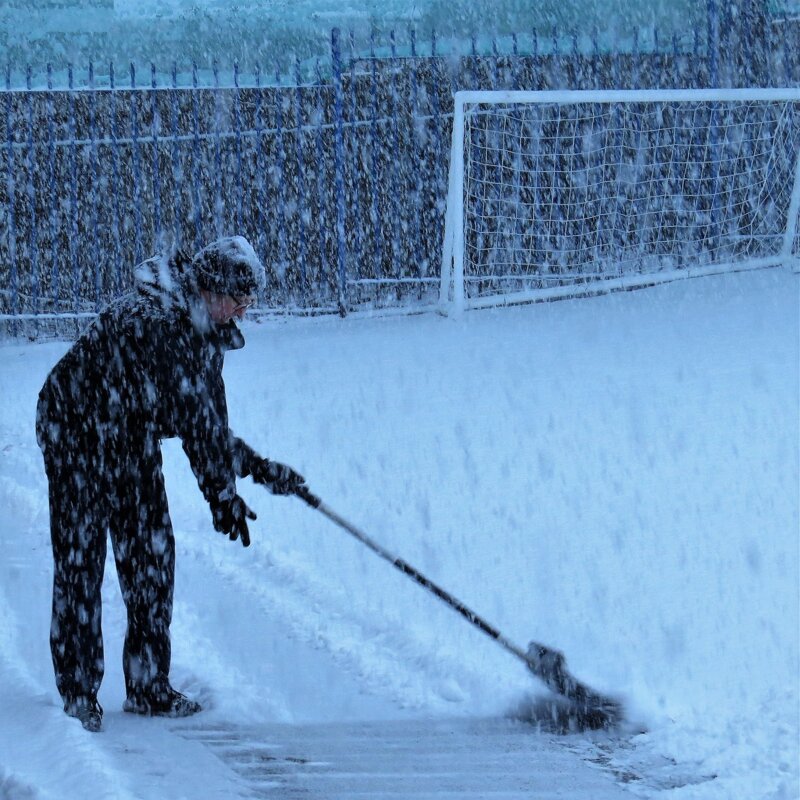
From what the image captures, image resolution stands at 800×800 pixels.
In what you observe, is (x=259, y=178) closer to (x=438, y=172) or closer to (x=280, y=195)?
(x=280, y=195)

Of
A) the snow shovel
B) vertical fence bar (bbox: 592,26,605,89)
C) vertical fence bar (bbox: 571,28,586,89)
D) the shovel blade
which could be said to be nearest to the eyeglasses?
the snow shovel

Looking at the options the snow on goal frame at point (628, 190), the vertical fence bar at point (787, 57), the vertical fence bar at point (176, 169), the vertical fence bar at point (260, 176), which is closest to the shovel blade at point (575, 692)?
the snow on goal frame at point (628, 190)

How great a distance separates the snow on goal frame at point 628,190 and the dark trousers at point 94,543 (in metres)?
6.84

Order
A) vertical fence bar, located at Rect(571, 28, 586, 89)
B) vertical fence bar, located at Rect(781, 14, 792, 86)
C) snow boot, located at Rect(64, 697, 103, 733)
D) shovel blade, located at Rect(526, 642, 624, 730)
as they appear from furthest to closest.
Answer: vertical fence bar, located at Rect(781, 14, 792, 86)
vertical fence bar, located at Rect(571, 28, 586, 89)
shovel blade, located at Rect(526, 642, 624, 730)
snow boot, located at Rect(64, 697, 103, 733)

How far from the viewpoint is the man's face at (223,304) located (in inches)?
153

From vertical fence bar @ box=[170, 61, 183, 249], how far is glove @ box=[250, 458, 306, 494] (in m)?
7.09

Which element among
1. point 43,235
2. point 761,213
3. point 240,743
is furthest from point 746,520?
point 43,235

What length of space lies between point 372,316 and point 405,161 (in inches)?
56.7

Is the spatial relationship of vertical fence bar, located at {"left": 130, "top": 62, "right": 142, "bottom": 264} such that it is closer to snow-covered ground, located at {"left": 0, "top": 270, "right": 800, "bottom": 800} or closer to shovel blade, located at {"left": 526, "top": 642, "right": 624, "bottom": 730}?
snow-covered ground, located at {"left": 0, "top": 270, "right": 800, "bottom": 800}

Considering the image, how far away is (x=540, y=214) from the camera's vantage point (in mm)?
11383

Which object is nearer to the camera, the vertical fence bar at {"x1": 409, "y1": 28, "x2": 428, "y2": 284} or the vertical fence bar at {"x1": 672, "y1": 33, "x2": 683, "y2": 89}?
the vertical fence bar at {"x1": 672, "y1": 33, "x2": 683, "y2": 89}

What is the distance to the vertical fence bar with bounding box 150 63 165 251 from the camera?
10594mm

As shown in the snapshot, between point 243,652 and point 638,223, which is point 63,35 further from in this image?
point 243,652

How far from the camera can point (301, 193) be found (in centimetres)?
1092
